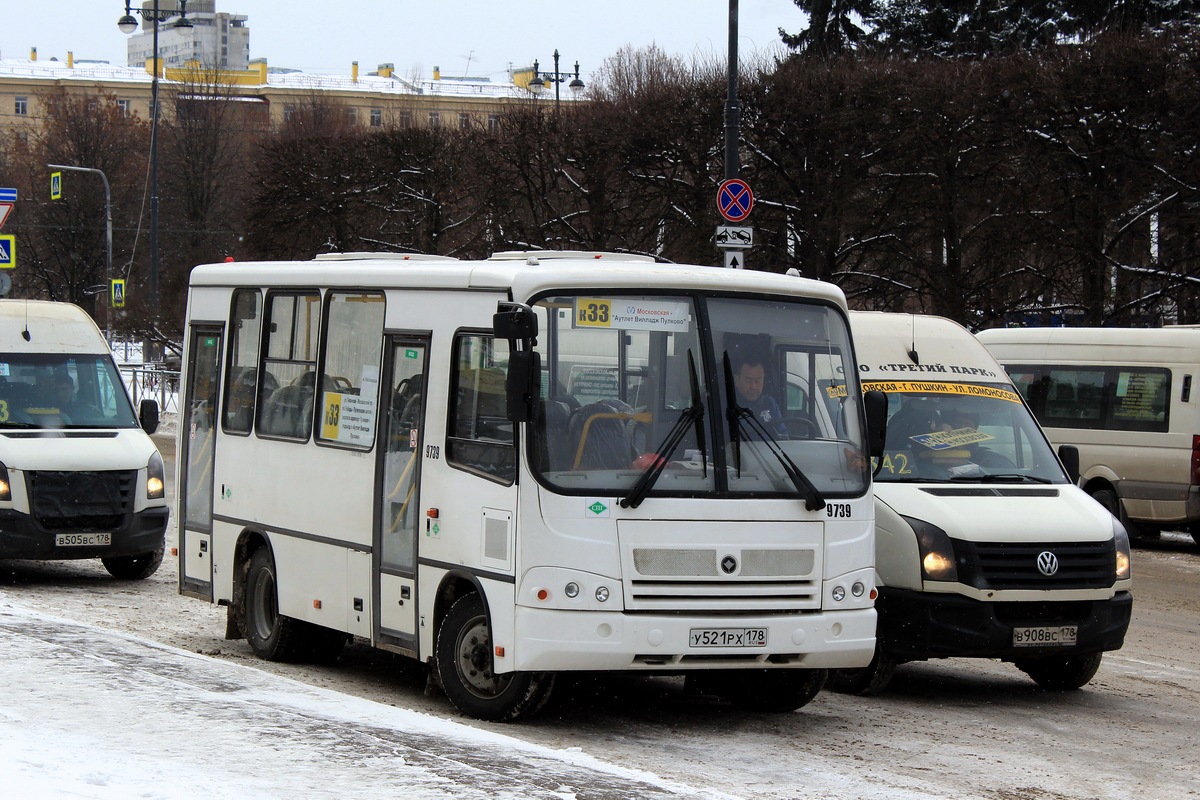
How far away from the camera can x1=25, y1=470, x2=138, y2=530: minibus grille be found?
14688 millimetres

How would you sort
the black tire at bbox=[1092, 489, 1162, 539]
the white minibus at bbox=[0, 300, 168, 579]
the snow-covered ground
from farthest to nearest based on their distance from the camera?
1. the black tire at bbox=[1092, 489, 1162, 539]
2. the white minibus at bbox=[0, 300, 168, 579]
3. the snow-covered ground

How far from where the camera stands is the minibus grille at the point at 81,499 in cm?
1469

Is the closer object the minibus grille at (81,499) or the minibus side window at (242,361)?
the minibus side window at (242,361)

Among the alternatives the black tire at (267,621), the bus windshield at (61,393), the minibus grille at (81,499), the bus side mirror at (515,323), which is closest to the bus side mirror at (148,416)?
the bus windshield at (61,393)

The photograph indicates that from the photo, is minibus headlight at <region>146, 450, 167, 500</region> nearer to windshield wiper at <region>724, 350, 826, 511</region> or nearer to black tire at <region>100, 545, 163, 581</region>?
black tire at <region>100, 545, 163, 581</region>

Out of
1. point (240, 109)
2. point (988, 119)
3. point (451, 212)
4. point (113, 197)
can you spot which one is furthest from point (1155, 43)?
point (240, 109)

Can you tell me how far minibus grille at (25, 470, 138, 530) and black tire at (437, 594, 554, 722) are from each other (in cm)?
649

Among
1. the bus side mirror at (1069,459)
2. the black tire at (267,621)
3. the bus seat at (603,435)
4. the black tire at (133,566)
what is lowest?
the black tire at (133,566)

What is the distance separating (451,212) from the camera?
41.9 m

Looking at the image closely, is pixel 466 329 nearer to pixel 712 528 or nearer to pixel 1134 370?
pixel 712 528

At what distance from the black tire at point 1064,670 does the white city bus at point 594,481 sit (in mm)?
2021

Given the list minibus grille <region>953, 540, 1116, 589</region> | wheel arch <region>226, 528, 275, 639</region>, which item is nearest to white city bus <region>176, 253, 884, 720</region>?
minibus grille <region>953, 540, 1116, 589</region>

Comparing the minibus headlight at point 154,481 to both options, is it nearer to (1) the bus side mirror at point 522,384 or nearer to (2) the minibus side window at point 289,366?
(2) the minibus side window at point 289,366

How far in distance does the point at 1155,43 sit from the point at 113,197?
55.1 meters
